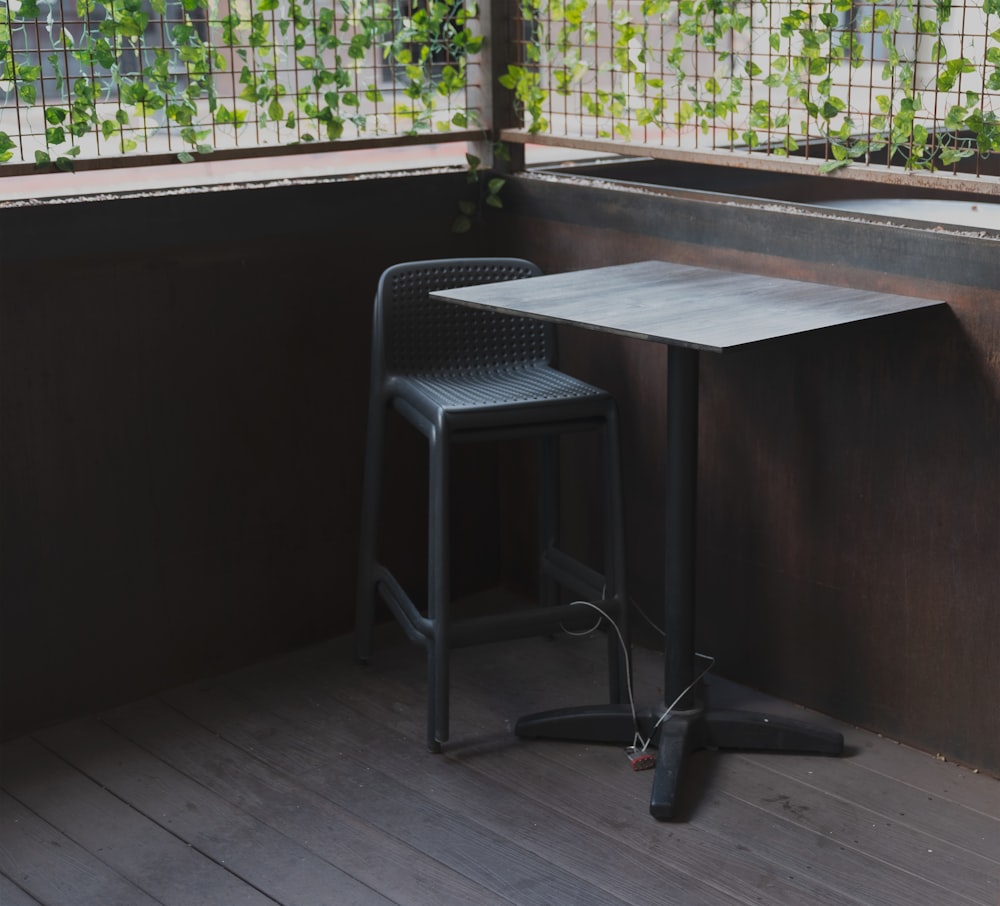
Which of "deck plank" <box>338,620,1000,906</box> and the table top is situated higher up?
the table top

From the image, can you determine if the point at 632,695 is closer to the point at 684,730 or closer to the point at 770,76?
the point at 684,730

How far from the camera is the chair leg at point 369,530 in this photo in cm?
301

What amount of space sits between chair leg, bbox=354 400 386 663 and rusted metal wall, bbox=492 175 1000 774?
1.88ft

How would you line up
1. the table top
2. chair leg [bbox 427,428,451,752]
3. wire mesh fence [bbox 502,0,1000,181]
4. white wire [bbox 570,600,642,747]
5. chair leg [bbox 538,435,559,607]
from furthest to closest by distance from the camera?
chair leg [bbox 538,435,559,607] → white wire [bbox 570,600,642,747] → chair leg [bbox 427,428,451,752] → wire mesh fence [bbox 502,0,1000,181] → the table top

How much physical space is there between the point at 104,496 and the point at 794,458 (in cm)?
147

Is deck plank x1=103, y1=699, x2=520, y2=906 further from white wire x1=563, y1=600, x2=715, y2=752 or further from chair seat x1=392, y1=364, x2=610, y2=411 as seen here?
chair seat x1=392, y1=364, x2=610, y2=411

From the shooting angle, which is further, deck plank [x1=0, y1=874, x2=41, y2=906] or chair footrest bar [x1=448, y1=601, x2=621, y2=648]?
chair footrest bar [x1=448, y1=601, x2=621, y2=648]

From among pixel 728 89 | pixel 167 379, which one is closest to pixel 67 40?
pixel 167 379

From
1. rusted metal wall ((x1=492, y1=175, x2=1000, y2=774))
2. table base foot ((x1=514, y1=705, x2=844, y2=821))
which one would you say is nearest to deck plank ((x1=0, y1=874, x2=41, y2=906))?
table base foot ((x1=514, y1=705, x2=844, y2=821))

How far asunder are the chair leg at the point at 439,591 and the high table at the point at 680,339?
19 centimetres

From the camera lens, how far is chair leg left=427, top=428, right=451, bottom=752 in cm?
269

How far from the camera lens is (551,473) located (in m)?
3.17

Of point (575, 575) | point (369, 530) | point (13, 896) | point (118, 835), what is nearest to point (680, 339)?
point (575, 575)

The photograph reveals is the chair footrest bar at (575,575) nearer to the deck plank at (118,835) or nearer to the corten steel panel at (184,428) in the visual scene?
the corten steel panel at (184,428)
